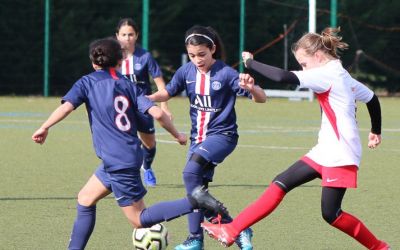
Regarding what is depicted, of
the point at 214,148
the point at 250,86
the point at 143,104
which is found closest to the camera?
the point at 143,104

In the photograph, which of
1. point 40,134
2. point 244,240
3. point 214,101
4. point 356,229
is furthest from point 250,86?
point 40,134

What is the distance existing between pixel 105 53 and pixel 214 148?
1.36 metres

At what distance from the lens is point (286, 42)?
30.4 meters

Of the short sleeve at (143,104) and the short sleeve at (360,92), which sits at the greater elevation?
the short sleeve at (360,92)

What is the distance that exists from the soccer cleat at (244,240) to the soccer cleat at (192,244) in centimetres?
35

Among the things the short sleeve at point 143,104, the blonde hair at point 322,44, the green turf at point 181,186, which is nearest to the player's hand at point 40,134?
the short sleeve at point 143,104

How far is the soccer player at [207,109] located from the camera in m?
8.12

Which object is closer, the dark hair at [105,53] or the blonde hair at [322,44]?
the dark hair at [105,53]

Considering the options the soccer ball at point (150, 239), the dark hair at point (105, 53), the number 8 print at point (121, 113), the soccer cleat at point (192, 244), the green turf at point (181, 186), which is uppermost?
the dark hair at point (105, 53)

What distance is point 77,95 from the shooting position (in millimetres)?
7199

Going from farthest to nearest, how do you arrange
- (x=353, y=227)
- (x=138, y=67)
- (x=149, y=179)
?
(x=138, y=67)
(x=149, y=179)
(x=353, y=227)

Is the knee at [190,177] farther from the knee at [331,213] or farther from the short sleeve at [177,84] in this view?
the knee at [331,213]

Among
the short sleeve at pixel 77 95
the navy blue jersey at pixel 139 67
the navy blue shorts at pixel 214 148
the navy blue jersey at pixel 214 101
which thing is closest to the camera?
the short sleeve at pixel 77 95

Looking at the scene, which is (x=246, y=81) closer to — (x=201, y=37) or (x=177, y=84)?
(x=201, y=37)
